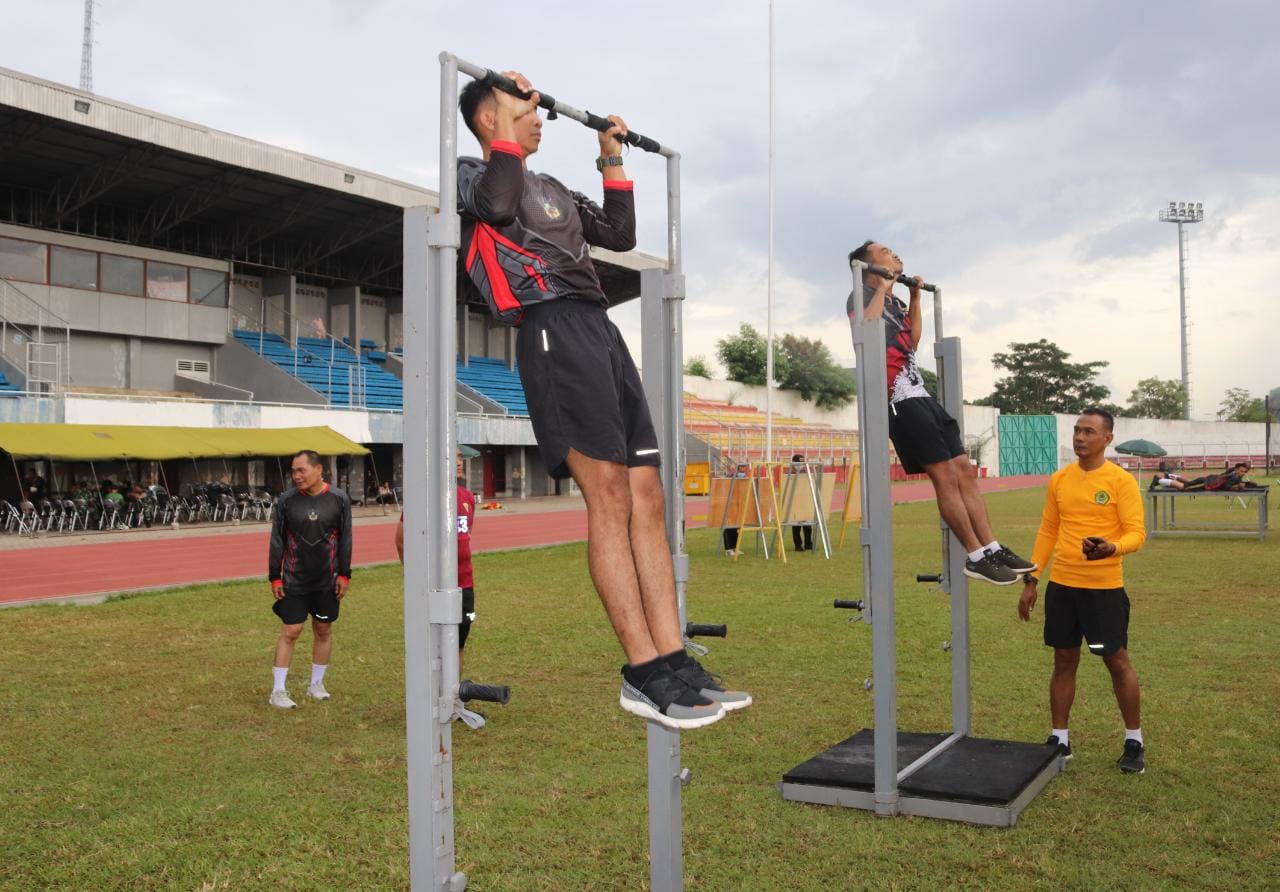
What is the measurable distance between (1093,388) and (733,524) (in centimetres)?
7951

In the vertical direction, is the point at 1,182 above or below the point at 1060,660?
above

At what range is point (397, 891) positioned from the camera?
4184 mm

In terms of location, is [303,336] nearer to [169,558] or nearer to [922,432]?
[169,558]

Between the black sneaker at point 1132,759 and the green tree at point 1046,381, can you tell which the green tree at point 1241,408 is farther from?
the black sneaker at point 1132,759

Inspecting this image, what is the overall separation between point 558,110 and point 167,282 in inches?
1353

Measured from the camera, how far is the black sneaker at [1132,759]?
559cm

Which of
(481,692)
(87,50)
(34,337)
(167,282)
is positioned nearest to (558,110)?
(481,692)

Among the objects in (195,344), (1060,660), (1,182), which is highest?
(1,182)

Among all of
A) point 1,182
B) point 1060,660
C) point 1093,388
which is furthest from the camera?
point 1093,388

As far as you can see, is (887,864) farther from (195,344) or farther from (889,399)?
(195,344)

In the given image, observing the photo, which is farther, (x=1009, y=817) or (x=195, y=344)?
(x=195, y=344)

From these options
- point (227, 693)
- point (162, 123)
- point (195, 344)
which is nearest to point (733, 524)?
point (227, 693)

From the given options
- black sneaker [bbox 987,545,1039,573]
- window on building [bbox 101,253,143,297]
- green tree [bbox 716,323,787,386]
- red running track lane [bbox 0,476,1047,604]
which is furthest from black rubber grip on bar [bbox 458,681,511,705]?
green tree [bbox 716,323,787,386]

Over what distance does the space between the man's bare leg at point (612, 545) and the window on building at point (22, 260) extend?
3227 cm
